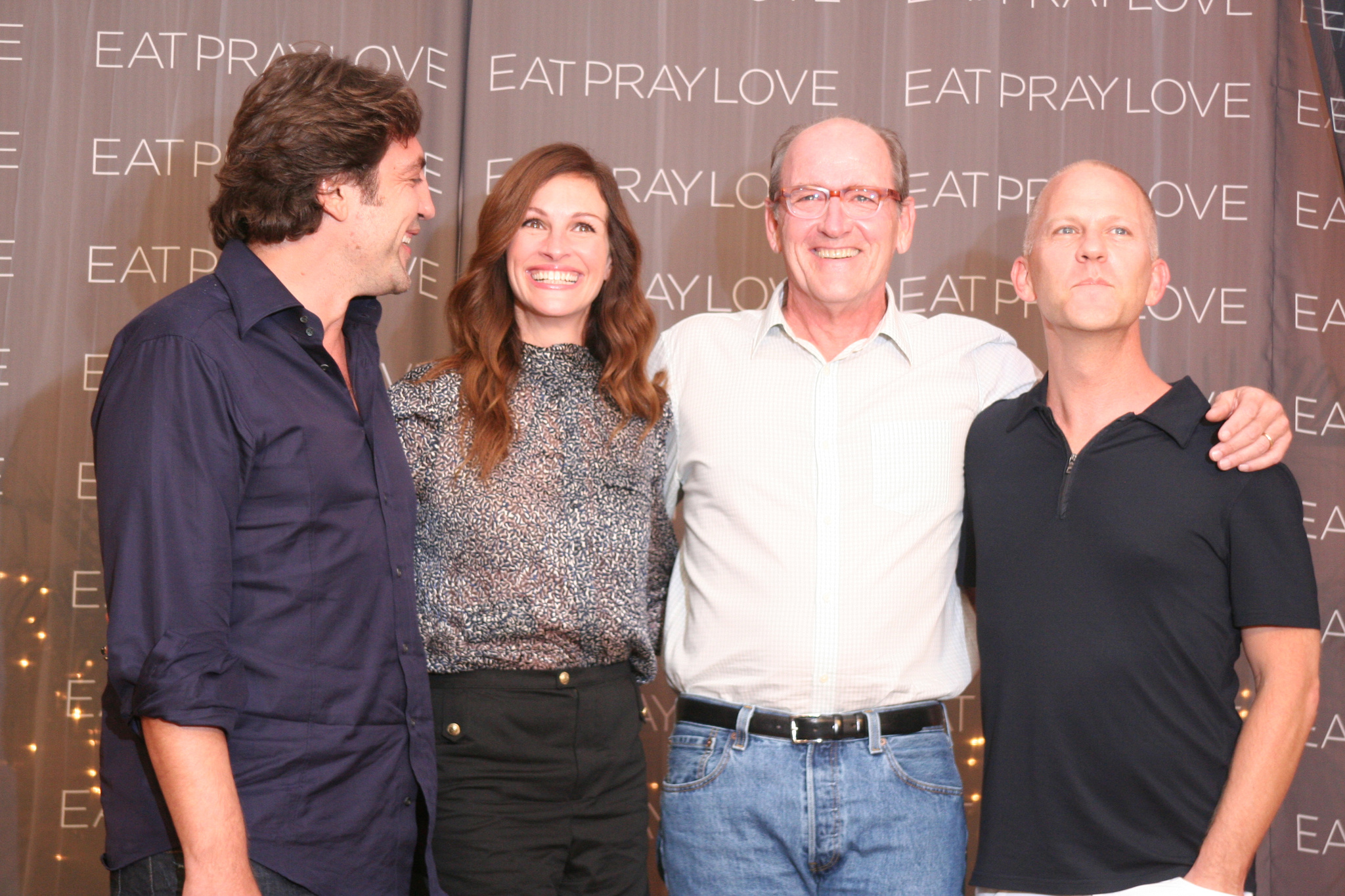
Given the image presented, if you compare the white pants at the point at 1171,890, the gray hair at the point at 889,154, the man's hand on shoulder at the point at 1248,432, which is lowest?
the white pants at the point at 1171,890

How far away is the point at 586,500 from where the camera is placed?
199cm

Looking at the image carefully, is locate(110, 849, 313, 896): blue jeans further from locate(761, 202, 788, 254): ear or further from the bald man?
locate(761, 202, 788, 254): ear

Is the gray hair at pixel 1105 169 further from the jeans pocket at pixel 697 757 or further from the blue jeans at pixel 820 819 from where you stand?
the jeans pocket at pixel 697 757

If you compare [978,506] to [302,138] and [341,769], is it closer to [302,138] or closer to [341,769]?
[341,769]

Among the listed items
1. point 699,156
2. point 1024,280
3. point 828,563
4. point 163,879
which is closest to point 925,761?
point 828,563

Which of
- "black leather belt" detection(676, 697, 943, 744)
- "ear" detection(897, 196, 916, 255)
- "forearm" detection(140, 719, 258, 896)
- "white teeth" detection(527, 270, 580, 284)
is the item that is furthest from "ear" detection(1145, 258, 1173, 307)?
"forearm" detection(140, 719, 258, 896)

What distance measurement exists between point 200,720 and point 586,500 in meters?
0.80

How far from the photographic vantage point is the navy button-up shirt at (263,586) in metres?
1.36

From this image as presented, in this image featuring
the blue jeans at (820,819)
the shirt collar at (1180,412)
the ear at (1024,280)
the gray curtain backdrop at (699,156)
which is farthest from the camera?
the gray curtain backdrop at (699,156)

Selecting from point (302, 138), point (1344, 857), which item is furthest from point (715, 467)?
point (1344, 857)

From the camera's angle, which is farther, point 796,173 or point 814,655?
point 796,173

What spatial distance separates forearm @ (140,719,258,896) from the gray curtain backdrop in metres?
2.02

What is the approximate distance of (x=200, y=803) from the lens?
1.34 metres

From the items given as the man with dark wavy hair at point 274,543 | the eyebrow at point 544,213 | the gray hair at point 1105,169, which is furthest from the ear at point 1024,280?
the man with dark wavy hair at point 274,543
